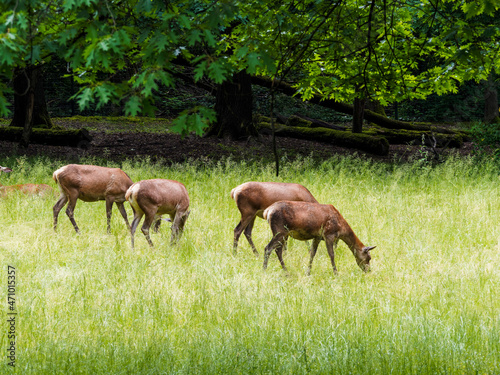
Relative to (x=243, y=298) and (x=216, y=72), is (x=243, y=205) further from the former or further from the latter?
(x=216, y=72)

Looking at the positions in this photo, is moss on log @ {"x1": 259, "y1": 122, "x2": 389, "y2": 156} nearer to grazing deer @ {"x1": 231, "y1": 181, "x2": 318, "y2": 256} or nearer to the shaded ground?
the shaded ground

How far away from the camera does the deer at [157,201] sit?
20.9ft

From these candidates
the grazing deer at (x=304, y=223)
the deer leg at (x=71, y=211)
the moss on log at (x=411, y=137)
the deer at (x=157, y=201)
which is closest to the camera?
the grazing deer at (x=304, y=223)

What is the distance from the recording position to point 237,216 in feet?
26.4

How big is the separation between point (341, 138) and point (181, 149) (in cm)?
526

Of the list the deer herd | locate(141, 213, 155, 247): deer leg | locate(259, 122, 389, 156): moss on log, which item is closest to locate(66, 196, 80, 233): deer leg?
the deer herd

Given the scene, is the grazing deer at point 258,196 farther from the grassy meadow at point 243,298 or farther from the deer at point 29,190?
the deer at point 29,190

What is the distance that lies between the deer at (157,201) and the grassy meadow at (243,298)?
0.26 meters

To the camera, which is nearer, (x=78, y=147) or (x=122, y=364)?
(x=122, y=364)

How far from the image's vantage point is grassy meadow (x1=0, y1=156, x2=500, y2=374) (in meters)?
3.83

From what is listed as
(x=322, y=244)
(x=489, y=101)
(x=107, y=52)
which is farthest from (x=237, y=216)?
(x=489, y=101)

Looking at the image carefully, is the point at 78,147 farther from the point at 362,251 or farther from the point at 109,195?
the point at 362,251

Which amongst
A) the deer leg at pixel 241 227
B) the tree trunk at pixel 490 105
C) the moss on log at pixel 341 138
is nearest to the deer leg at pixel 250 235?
the deer leg at pixel 241 227

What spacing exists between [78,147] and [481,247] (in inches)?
471
